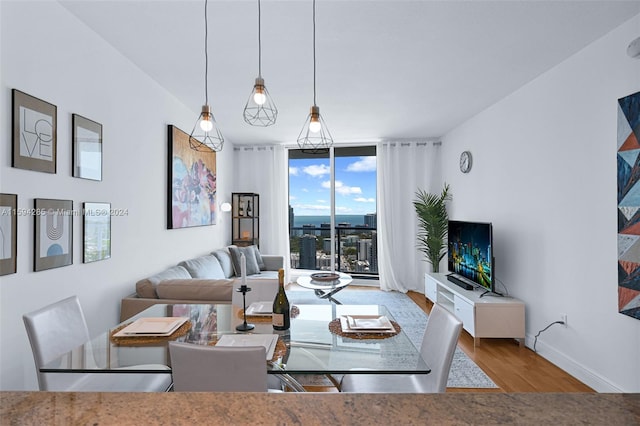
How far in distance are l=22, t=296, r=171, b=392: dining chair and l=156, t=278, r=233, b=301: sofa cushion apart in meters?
0.85

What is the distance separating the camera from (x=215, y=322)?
190cm

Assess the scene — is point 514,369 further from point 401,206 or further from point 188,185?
point 188,185

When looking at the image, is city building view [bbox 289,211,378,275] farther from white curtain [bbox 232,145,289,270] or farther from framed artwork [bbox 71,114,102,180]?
framed artwork [bbox 71,114,102,180]

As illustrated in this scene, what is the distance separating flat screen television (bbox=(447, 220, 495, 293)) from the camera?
3584 millimetres

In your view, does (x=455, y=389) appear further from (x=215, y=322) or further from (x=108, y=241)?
(x=108, y=241)

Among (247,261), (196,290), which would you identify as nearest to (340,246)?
(247,261)

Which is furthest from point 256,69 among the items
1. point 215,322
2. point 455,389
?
point 455,389

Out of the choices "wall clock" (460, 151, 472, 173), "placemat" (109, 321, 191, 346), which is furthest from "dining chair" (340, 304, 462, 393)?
"wall clock" (460, 151, 472, 173)

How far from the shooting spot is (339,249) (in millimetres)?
6273

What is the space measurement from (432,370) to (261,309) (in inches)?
41.4

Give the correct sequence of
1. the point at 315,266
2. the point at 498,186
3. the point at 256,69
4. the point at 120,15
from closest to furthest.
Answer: the point at 120,15, the point at 256,69, the point at 498,186, the point at 315,266

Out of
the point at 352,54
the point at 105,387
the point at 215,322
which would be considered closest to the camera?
the point at 105,387

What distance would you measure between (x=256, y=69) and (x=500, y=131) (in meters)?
2.84

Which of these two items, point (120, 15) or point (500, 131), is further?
point (500, 131)
